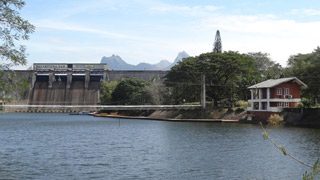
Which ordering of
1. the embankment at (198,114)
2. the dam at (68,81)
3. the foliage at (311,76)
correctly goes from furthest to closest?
the dam at (68,81), the embankment at (198,114), the foliage at (311,76)

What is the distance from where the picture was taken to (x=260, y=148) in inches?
1272

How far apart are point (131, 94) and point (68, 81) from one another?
5349cm

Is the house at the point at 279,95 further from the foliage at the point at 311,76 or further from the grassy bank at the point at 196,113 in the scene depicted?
the grassy bank at the point at 196,113

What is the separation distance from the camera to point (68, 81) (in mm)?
150875

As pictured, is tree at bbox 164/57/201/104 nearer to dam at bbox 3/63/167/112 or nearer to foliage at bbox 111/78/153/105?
foliage at bbox 111/78/153/105

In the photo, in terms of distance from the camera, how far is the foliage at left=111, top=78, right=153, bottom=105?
337 ft

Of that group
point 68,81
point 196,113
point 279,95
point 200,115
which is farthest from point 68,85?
point 279,95

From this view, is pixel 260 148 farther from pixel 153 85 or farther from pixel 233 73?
pixel 153 85

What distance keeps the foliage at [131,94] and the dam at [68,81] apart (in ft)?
114

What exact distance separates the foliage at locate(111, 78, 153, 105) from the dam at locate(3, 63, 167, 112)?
114ft

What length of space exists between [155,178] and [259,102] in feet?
159

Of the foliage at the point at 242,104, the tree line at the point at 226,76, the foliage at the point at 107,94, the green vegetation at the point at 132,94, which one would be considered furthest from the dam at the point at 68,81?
the foliage at the point at 242,104

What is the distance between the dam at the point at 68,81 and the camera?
479 feet

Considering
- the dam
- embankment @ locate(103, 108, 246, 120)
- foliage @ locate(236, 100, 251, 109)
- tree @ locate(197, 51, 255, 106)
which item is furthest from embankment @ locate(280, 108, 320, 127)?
the dam
